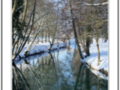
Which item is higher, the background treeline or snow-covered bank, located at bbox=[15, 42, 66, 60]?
the background treeline

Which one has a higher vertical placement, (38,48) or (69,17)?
(69,17)

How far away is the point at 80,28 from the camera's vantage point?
11.9m

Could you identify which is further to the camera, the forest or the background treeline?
the background treeline

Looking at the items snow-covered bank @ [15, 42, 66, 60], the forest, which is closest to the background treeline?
the forest

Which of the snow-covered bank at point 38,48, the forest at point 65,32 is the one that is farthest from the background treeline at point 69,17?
the snow-covered bank at point 38,48

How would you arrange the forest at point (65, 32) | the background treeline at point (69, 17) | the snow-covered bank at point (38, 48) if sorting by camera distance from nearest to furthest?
the forest at point (65, 32) → the background treeline at point (69, 17) → the snow-covered bank at point (38, 48)

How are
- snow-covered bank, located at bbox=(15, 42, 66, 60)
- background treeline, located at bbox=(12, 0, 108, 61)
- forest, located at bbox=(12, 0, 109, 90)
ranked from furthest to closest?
snow-covered bank, located at bbox=(15, 42, 66, 60), background treeline, located at bbox=(12, 0, 108, 61), forest, located at bbox=(12, 0, 109, 90)

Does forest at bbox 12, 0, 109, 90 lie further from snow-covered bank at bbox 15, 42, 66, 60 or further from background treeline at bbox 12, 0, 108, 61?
snow-covered bank at bbox 15, 42, 66, 60

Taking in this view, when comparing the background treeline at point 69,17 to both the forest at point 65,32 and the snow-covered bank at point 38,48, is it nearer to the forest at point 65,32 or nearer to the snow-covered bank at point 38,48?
the forest at point 65,32

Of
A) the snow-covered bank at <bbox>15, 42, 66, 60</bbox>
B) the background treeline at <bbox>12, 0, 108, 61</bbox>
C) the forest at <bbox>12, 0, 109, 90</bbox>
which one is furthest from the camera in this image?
the snow-covered bank at <bbox>15, 42, 66, 60</bbox>

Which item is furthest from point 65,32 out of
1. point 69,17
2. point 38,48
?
point 38,48

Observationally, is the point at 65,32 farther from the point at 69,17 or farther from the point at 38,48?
the point at 38,48
